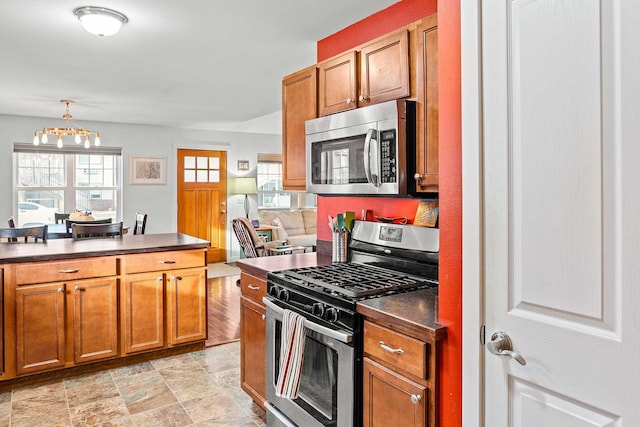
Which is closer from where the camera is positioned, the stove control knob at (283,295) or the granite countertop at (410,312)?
the granite countertop at (410,312)

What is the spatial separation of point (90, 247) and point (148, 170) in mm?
4141

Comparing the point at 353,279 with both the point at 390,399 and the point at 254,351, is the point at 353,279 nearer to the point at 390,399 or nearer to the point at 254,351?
the point at 390,399

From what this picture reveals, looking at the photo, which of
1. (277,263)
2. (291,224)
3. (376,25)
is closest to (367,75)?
(376,25)

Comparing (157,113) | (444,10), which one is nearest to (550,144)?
(444,10)

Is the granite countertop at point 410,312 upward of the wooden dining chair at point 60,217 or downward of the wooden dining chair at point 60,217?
downward

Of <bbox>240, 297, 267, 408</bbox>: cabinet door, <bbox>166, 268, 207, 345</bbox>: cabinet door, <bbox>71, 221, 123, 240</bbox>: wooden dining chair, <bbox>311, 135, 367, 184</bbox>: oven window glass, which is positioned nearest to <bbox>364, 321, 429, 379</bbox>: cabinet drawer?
<bbox>311, 135, 367, 184</bbox>: oven window glass

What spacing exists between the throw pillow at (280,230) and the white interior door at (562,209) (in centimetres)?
629

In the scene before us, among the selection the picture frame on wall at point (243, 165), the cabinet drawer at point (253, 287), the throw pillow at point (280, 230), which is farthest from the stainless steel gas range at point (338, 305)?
the picture frame on wall at point (243, 165)

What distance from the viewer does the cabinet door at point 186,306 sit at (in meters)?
3.45

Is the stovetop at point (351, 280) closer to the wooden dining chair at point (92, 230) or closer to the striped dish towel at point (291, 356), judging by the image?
the striped dish towel at point (291, 356)

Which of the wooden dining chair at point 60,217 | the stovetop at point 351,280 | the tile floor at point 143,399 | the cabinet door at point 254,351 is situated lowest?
the tile floor at point 143,399

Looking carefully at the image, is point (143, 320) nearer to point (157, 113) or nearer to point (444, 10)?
point (444, 10)

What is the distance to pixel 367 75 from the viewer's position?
2297 millimetres

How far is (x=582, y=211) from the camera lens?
1.12 meters
